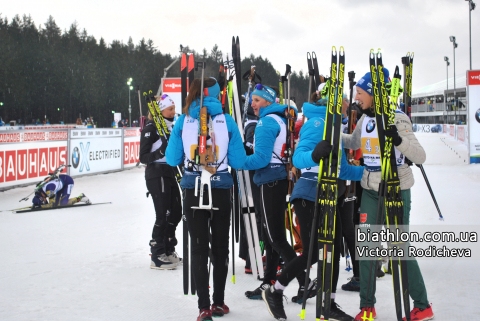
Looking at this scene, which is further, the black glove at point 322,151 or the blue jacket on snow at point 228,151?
the blue jacket on snow at point 228,151

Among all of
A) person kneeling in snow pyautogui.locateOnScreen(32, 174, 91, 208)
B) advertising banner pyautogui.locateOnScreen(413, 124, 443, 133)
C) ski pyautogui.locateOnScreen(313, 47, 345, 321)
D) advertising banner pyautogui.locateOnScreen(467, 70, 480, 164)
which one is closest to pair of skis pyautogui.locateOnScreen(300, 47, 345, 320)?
ski pyautogui.locateOnScreen(313, 47, 345, 321)

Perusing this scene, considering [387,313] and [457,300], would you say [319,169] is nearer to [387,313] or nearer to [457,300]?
[387,313]

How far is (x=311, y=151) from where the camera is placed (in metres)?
3.38

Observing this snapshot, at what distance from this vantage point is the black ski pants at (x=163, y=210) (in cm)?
499

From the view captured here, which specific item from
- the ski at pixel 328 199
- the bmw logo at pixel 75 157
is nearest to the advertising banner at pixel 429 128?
the bmw logo at pixel 75 157

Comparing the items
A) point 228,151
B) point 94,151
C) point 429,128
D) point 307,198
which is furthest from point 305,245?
point 429,128

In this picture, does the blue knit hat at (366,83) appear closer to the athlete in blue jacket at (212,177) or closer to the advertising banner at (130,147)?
the athlete in blue jacket at (212,177)

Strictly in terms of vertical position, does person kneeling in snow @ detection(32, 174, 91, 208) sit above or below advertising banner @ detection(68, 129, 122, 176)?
below

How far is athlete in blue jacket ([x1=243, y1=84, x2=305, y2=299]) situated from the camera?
3.72 meters

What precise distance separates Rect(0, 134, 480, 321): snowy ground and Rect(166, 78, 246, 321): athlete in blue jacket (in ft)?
1.45

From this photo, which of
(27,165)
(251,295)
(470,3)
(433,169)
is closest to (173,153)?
(251,295)

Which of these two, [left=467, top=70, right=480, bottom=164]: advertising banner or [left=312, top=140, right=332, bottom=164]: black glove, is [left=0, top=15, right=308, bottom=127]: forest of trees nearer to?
[left=467, top=70, right=480, bottom=164]: advertising banner

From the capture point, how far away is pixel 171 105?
5.12m

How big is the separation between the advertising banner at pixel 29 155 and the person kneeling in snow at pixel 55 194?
7.36 feet
